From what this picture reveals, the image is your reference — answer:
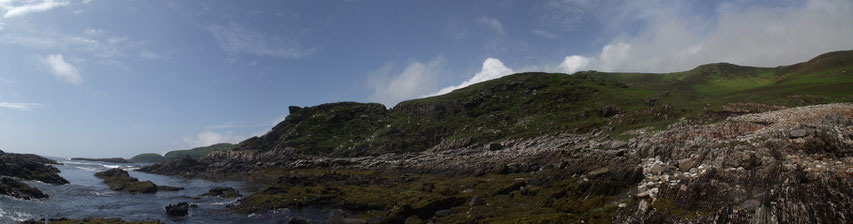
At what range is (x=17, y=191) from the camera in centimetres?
3291

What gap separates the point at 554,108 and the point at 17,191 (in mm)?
74637

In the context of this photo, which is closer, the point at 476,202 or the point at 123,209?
the point at 476,202

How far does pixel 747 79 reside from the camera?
265ft

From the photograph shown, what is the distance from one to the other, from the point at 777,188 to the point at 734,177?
9.83ft

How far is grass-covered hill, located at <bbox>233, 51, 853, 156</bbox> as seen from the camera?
1764 inches

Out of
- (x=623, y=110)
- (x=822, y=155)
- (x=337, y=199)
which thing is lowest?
(x=337, y=199)

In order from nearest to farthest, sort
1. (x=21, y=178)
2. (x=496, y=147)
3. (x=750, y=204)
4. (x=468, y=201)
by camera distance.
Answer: (x=750, y=204) < (x=468, y=201) < (x=21, y=178) < (x=496, y=147)

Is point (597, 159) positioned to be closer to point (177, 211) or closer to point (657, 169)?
point (657, 169)

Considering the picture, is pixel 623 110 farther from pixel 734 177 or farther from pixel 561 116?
pixel 734 177

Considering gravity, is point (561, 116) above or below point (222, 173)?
→ above

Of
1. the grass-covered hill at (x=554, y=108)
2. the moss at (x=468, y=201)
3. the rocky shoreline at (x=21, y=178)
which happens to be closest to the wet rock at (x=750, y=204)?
the moss at (x=468, y=201)

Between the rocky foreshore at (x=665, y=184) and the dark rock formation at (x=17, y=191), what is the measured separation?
828 inches

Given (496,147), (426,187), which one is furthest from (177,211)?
(496,147)

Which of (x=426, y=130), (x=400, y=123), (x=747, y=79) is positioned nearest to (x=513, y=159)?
(x=426, y=130)
